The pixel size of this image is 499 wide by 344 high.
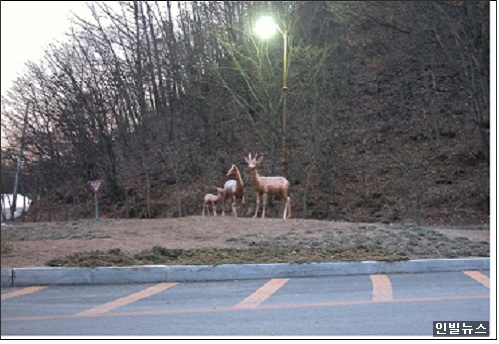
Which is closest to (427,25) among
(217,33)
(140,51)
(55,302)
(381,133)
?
(217,33)

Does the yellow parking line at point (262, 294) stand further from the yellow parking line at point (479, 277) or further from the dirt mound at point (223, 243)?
the yellow parking line at point (479, 277)

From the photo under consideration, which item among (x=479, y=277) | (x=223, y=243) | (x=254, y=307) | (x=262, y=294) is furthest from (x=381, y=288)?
(x=223, y=243)

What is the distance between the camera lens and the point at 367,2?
2230cm

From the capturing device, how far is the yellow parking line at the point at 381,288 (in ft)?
27.8

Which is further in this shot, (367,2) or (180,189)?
(180,189)

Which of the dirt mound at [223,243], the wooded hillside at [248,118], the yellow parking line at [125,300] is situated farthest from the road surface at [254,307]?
the wooded hillside at [248,118]

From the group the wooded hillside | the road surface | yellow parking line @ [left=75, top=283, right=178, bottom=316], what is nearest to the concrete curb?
the road surface

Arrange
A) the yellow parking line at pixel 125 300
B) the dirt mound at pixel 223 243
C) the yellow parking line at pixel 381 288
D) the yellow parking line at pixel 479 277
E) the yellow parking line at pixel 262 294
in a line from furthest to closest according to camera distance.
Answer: the dirt mound at pixel 223 243 < the yellow parking line at pixel 479 277 < the yellow parking line at pixel 381 288 < the yellow parking line at pixel 262 294 < the yellow parking line at pixel 125 300

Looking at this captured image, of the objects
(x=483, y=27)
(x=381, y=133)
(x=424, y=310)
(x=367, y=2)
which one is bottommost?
(x=424, y=310)

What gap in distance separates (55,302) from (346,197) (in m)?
21.5

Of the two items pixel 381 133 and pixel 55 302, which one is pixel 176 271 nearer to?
pixel 55 302

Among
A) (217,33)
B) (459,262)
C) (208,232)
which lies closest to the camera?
(459,262)

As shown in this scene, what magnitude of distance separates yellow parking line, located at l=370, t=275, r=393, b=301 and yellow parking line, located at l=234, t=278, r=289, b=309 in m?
1.43

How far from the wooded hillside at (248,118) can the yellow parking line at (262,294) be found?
14.8 m
